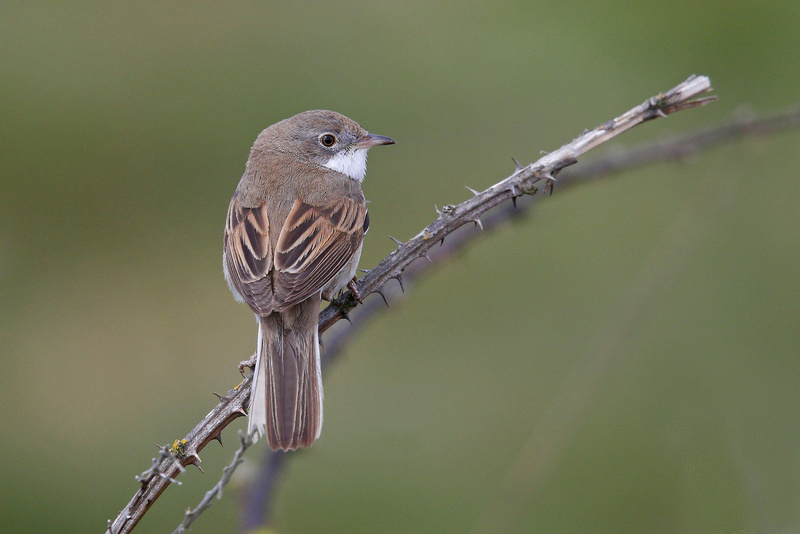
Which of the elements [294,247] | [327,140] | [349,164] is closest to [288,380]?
[294,247]

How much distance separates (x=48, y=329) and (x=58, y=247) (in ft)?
2.69

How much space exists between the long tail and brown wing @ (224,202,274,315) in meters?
0.14

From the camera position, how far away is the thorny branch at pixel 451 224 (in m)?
2.84

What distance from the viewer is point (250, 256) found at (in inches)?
183

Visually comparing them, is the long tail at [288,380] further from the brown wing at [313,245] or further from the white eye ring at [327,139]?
the white eye ring at [327,139]

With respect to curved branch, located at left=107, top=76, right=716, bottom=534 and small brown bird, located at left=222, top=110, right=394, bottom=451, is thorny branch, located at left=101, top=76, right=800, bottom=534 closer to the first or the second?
curved branch, located at left=107, top=76, right=716, bottom=534

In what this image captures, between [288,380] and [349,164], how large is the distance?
207 centimetres

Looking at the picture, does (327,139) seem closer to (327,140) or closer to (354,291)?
(327,140)

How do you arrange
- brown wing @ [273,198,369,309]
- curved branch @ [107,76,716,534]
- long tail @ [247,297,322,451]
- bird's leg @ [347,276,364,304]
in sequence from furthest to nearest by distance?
brown wing @ [273,198,369,309], bird's leg @ [347,276,364,304], long tail @ [247,297,322,451], curved branch @ [107,76,716,534]

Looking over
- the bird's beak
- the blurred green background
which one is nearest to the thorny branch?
the blurred green background

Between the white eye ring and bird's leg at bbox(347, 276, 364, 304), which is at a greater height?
the white eye ring

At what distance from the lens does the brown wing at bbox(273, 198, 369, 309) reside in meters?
4.39

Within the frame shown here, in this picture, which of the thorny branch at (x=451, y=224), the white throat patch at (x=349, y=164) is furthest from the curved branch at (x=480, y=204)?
the white throat patch at (x=349, y=164)

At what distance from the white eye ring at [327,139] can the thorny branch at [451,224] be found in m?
1.58
